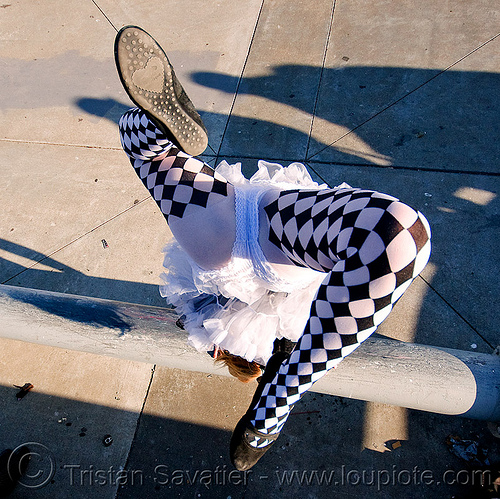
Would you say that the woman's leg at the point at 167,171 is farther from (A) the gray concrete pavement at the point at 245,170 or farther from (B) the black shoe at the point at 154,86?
(A) the gray concrete pavement at the point at 245,170

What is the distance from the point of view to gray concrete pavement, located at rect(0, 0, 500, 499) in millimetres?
2354

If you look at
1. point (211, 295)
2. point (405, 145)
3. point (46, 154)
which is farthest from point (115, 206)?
point (405, 145)

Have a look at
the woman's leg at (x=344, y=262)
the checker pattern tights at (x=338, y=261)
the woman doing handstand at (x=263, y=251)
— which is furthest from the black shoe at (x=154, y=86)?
the woman's leg at (x=344, y=262)

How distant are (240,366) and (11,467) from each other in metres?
1.54

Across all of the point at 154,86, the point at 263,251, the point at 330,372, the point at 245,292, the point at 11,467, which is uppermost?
the point at 154,86

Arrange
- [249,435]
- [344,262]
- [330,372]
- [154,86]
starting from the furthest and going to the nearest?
[330,372] < [154,86] < [249,435] < [344,262]

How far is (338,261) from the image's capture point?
1.18m

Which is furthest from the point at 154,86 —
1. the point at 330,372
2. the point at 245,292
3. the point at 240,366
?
the point at 330,372

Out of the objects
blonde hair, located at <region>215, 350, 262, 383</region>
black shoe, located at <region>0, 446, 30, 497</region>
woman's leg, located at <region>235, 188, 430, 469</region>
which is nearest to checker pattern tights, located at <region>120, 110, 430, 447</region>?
woman's leg, located at <region>235, 188, 430, 469</region>

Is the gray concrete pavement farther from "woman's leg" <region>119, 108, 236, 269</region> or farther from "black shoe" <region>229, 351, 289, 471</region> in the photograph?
"woman's leg" <region>119, 108, 236, 269</region>

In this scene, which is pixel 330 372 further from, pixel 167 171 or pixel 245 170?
pixel 245 170

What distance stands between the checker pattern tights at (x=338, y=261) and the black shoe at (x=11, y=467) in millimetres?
1636

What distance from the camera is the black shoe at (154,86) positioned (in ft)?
5.21

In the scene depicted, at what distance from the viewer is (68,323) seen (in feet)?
7.82
